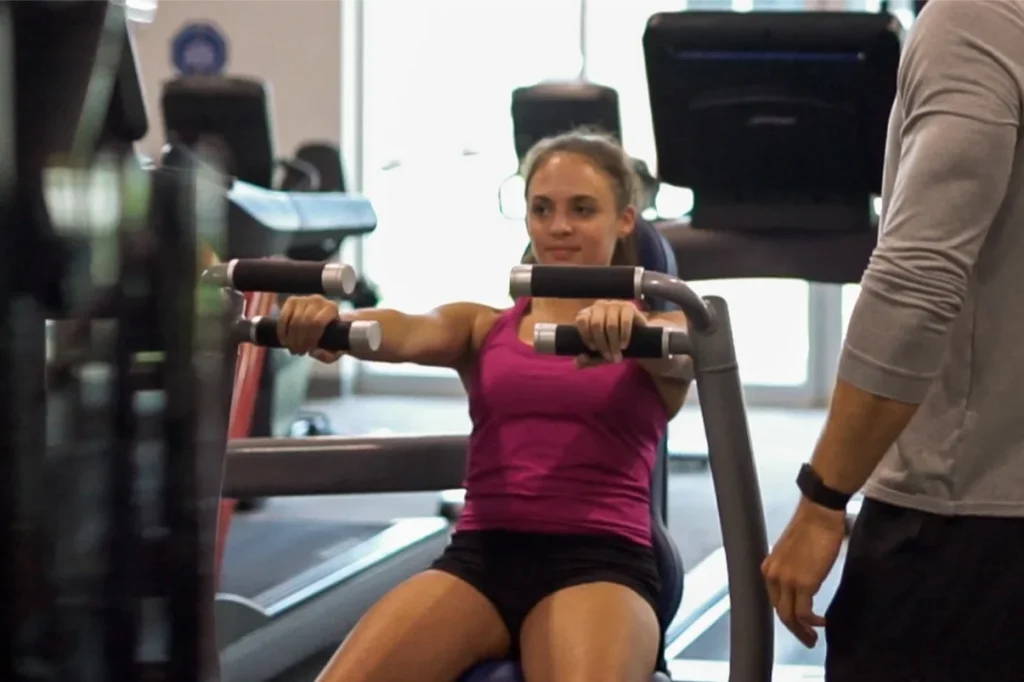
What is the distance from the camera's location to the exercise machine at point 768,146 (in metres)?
2.69

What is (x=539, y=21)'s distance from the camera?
645 cm

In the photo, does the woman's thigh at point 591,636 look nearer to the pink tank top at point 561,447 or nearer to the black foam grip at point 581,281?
the pink tank top at point 561,447

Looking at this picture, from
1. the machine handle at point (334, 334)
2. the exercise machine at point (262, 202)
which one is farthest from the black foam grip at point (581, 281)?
the exercise machine at point (262, 202)

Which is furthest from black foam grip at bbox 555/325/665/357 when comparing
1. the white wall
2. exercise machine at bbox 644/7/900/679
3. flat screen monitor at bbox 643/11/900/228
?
the white wall

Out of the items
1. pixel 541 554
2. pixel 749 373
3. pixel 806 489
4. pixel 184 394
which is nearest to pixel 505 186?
pixel 541 554

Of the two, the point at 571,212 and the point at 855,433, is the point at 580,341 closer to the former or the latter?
the point at 855,433

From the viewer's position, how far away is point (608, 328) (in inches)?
57.4

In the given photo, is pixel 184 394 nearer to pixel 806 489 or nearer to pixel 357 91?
pixel 806 489

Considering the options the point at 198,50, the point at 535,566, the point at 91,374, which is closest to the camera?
the point at 91,374

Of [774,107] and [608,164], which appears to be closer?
[608,164]

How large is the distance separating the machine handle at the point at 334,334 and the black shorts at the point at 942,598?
2.01ft

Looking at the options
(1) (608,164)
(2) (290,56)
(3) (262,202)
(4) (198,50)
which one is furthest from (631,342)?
(2) (290,56)

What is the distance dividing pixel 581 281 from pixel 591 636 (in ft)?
1.56

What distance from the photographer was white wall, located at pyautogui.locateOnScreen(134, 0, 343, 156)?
6480mm
